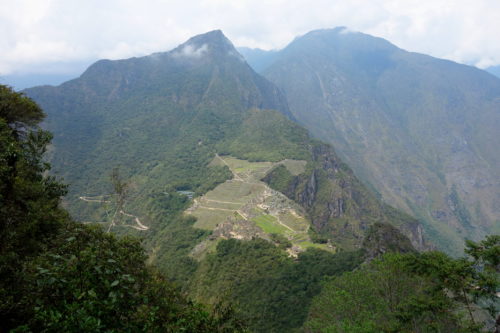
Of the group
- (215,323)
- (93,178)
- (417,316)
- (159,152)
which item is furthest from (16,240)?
(159,152)

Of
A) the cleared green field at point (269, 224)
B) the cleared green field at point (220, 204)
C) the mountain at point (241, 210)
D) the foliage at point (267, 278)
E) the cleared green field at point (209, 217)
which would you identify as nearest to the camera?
the foliage at point (267, 278)

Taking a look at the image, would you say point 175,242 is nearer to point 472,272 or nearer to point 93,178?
point 472,272

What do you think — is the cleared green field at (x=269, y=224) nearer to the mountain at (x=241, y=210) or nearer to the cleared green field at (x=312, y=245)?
the mountain at (x=241, y=210)

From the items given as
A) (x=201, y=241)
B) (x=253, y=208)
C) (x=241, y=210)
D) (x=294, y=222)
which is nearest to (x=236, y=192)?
(x=241, y=210)

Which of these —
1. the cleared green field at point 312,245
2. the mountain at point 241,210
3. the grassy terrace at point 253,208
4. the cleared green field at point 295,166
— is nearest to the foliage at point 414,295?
the mountain at point 241,210

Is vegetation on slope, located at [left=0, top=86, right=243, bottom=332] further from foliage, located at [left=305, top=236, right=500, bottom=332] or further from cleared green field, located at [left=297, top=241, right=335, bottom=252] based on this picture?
cleared green field, located at [left=297, top=241, right=335, bottom=252]

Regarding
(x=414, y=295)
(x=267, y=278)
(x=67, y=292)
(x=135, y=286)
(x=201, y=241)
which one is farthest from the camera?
(x=201, y=241)

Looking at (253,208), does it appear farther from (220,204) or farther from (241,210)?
(220,204)

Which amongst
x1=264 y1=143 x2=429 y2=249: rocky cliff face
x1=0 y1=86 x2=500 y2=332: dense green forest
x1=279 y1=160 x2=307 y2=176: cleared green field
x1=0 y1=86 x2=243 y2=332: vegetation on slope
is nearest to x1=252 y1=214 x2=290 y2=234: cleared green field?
x1=0 y1=86 x2=500 y2=332: dense green forest
